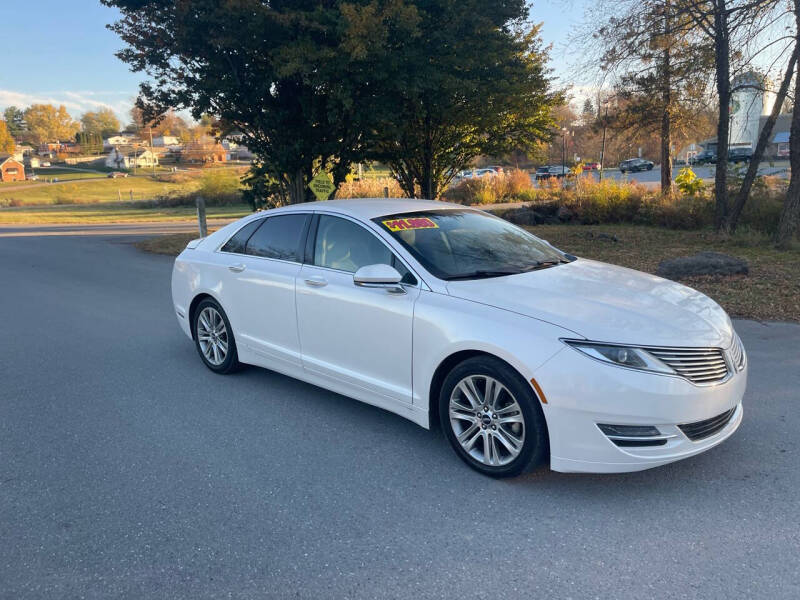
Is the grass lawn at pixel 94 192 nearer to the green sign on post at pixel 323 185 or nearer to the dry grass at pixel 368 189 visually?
the dry grass at pixel 368 189

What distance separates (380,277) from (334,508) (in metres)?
1.44

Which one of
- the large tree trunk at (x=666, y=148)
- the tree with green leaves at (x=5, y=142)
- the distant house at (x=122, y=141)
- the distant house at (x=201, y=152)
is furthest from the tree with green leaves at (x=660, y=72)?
the tree with green leaves at (x=5, y=142)

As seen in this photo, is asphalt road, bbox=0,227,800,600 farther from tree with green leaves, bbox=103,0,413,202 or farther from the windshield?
tree with green leaves, bbox=103,0,413,202

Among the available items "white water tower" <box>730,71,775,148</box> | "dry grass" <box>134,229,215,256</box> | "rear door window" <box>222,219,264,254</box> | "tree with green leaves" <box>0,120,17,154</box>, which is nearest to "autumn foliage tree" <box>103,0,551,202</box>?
"dry grass" <box>134,229,215,256</box>

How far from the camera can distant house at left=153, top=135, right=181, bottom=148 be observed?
495 ft

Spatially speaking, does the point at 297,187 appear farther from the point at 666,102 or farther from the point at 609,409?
the point at 609,409

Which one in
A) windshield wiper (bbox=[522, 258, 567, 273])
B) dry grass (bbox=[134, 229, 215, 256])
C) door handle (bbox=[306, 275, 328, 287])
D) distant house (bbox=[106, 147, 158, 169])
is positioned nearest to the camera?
windshield wiper (bbox=[522, 258, 567, 273])

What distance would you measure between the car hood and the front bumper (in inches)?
8.4

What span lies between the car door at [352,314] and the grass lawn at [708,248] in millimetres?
5291

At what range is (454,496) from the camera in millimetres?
3514

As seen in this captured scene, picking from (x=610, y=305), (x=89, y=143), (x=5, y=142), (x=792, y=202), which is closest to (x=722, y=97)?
(x=792, y=202)

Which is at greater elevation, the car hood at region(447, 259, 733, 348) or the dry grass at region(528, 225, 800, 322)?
the car hood at region(447, 259, 733, 348)

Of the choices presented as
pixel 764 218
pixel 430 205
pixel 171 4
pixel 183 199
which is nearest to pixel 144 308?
pixel 430 205

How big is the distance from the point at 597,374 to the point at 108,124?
197035 mm
